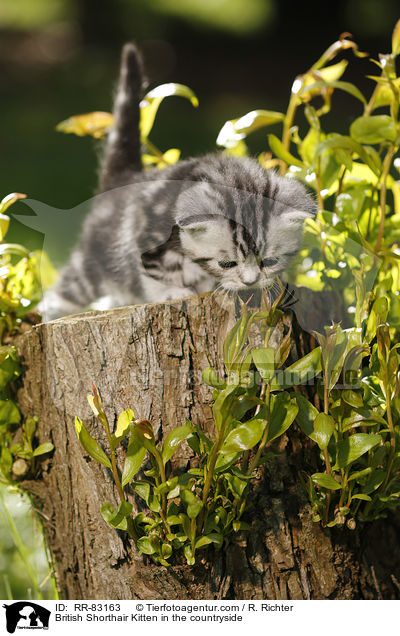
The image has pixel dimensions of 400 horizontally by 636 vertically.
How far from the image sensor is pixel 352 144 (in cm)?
64

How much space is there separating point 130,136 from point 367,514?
0.65 meters

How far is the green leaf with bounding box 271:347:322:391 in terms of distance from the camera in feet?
1.74

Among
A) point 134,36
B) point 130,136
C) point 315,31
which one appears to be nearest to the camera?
point 130,136

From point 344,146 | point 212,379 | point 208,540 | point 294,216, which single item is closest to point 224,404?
point 212,379

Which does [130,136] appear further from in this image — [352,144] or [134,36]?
[134,36]

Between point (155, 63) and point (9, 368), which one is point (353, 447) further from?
point (155, 63)

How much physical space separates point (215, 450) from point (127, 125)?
0.59 metres

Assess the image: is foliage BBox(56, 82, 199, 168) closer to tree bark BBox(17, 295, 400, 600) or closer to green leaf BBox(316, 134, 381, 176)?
green leaf BBox(316, 134, 381, 176)

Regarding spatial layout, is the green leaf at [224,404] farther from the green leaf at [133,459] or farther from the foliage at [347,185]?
the foliage at [347,185]

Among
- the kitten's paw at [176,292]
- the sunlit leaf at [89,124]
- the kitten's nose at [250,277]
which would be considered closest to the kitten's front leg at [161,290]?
the kitten's paw at [176,292]

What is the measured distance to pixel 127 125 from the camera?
2.91 ft

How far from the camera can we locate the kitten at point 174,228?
2.00 feet

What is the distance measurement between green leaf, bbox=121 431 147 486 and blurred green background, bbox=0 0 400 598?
0.27m

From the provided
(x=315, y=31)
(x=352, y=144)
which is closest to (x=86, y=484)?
(x=352, y=144)
